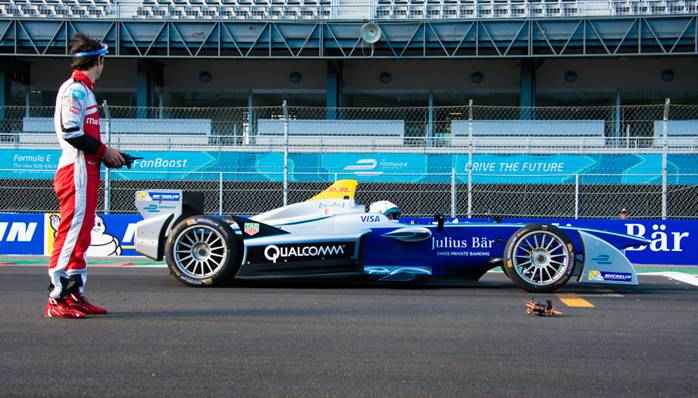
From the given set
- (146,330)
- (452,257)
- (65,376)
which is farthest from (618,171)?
(65,376)

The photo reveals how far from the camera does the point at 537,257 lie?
26.1 feet

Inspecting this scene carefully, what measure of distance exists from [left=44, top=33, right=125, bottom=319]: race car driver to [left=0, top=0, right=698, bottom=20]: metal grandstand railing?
69.6 ft

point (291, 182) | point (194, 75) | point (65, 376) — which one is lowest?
point (65, 376)

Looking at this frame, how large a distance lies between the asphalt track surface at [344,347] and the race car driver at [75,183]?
0.81 feet

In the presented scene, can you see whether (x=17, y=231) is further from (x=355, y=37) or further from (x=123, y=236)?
(x=355, y=37)

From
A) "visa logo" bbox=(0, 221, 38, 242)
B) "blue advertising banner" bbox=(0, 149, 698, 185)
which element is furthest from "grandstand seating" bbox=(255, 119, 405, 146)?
"visa logo" bbox=(0, 221, 38, 242)

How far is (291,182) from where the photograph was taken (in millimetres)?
16766

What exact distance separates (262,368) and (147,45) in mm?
23967

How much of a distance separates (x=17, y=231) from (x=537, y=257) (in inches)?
342

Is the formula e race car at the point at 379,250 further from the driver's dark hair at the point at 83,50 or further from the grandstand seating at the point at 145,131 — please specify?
the grandstand seating at the point at 145,131

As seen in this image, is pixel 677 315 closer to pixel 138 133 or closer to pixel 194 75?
pixel 138 133

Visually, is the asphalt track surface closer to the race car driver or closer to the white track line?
the race car driver

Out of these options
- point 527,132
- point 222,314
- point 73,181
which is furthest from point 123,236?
point 527,132

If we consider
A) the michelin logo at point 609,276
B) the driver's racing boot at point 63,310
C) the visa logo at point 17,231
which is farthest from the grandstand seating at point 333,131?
the driver's racing boot at point 63,310
